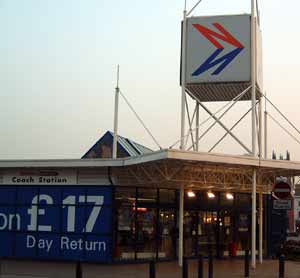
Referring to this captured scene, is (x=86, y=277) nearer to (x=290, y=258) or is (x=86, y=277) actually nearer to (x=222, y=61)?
(x=222, y=61)

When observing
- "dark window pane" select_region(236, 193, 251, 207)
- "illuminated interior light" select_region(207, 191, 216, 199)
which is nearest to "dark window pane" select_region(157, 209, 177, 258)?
"illuminated interior light" select_region(207, 191, 216, 199)

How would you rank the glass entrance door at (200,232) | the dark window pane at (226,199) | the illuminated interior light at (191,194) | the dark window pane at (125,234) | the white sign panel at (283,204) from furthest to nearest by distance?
the dark window pane at (226,199), the glass entrance door at (200,232), the illuminated interior light at (191,194), the dark window pane at (125,234), the white sign panel at (283,204)

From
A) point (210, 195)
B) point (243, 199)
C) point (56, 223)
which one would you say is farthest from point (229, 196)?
point (56, 223)

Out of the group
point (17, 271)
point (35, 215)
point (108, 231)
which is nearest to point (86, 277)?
point (17, 271)

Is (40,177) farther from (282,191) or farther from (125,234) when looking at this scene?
(282,191)

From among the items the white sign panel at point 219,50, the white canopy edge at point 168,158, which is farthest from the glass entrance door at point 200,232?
the white sign panel at point 219,50

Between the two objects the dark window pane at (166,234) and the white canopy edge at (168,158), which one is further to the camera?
the dark window pane at (166,234)

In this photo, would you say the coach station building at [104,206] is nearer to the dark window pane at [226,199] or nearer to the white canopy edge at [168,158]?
the white canopy edge at [168,158]

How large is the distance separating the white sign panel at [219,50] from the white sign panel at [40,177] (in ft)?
20.0

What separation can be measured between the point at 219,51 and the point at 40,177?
8.72m

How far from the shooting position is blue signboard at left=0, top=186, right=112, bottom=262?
25.3 m

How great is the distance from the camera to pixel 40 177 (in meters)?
26.4

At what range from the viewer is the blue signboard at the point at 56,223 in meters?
25.3

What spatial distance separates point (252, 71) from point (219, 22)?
2.43m
